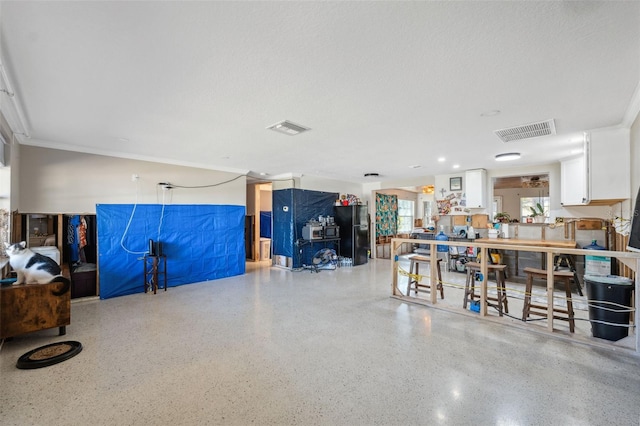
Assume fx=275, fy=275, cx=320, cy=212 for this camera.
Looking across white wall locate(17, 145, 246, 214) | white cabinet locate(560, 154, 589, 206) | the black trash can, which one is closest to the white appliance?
white cabinet locate(560, 154, 589, 206)

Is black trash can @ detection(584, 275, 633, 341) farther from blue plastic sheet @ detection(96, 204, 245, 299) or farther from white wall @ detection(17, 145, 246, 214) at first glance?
white wall @ detection(17, 145, 246, 214)

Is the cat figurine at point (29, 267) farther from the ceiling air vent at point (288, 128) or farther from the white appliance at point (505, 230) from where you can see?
the white appliance at point (505, 230)

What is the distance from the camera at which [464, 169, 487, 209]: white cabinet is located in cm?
651

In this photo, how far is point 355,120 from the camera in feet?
Result: 10.8

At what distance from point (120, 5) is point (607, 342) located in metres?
4.89

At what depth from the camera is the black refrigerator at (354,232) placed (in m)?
7.60

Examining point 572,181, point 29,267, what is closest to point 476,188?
point 572,181

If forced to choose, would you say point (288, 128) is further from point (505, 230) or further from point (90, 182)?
point (505, 230)

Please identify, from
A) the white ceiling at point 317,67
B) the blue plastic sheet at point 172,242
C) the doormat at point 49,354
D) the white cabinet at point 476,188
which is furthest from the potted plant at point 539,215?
the doormat at point 49,354

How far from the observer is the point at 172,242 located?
5367mm

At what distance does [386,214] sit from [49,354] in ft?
28.5

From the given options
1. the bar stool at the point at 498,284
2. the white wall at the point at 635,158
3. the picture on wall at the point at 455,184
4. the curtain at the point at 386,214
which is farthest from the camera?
the curtain at the point at 386,214

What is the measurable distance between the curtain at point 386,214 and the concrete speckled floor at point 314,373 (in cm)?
549

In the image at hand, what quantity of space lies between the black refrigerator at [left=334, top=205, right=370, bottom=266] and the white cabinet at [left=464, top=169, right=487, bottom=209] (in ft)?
8.82
